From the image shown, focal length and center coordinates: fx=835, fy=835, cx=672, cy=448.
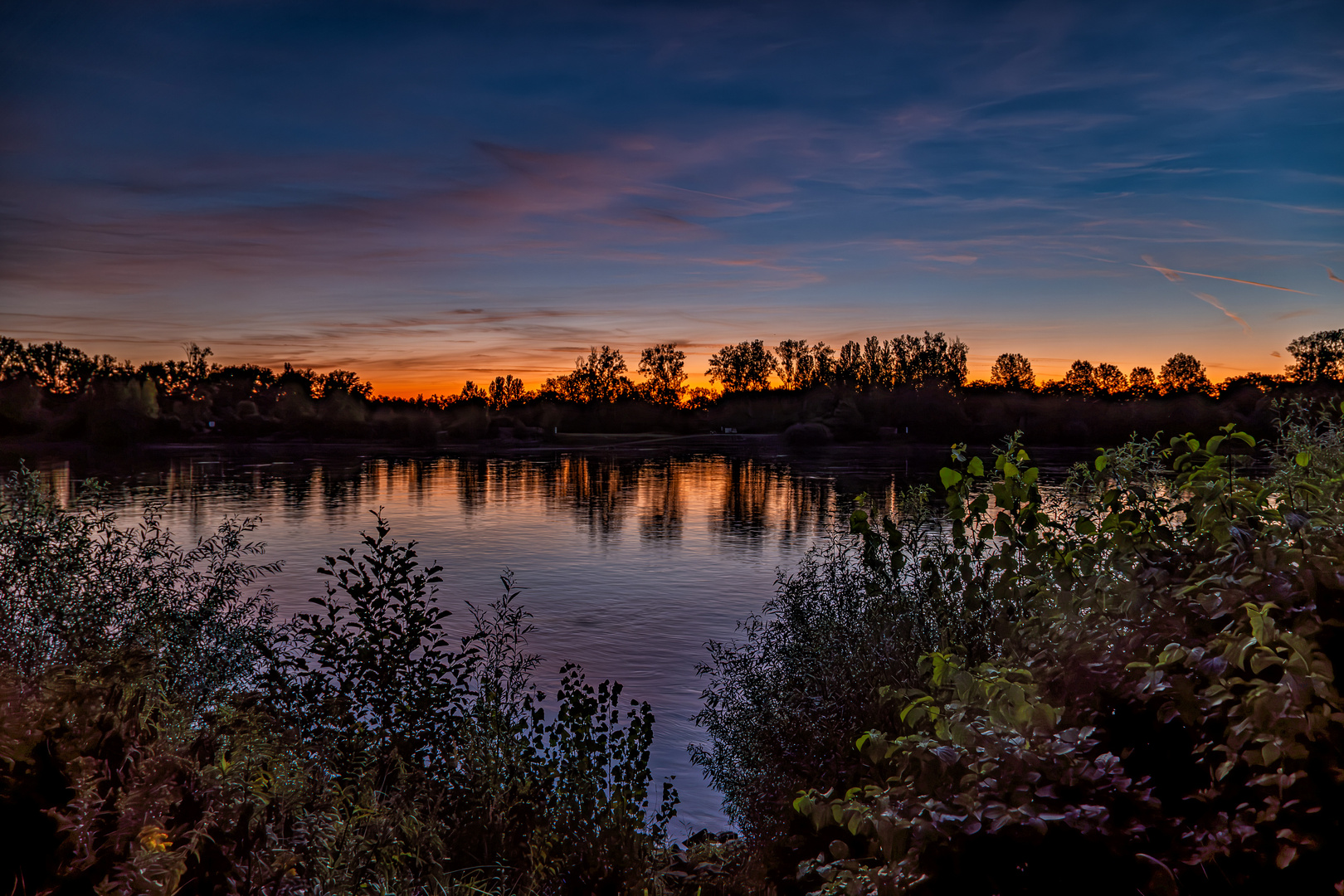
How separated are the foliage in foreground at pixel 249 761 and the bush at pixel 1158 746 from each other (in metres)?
2.33

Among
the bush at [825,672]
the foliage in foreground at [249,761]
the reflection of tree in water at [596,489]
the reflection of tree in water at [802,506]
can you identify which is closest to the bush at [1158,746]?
the bush at [825,672]

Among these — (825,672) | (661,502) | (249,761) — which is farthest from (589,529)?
(249,761)

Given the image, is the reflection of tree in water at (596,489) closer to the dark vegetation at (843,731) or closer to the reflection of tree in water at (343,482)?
the reflection of tree in water at (343,482)

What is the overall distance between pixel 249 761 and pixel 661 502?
117 ft

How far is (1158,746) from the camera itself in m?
3.09

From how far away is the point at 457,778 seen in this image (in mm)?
5863

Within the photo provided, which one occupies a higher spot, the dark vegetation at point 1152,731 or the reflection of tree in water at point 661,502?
the dark vegetation at point 1152,731

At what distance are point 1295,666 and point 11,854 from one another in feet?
15.5

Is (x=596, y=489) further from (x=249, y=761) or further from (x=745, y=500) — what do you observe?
(x=249, y=761)

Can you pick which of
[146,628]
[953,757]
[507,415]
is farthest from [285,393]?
[953,757]

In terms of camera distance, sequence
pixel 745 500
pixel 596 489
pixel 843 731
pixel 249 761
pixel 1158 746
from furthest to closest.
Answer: pixel 596 489
pixel 745 500
pixel 843 731
pixel 249 761
pixel 1158 746

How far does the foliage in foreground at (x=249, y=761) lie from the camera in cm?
340

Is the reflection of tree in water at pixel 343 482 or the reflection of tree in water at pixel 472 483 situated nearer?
the reflection of tree in water at pixel 343 482

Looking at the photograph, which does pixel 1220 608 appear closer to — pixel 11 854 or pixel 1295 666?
pixel 1295 666
